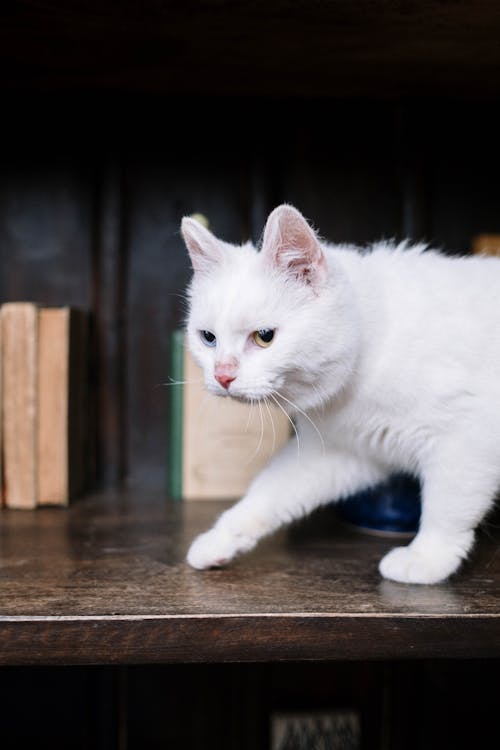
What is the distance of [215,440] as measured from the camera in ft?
4.12

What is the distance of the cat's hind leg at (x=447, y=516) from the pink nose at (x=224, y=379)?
296mm

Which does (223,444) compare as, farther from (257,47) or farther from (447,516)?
(257,47)

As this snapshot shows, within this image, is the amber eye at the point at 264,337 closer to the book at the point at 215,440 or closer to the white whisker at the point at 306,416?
the white whisker at the point at 306,416

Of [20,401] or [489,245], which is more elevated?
[489,245]

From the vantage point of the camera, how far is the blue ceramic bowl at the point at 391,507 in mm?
1113

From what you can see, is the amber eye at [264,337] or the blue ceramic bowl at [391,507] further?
the blue ceramic bowl at [391,507]

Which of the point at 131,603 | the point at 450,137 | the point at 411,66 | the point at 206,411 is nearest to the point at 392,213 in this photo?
the point at 450,137

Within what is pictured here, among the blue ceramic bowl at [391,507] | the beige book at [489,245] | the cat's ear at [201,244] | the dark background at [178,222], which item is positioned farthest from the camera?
the dark background at [178,222]

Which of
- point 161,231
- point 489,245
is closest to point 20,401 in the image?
point 161,231

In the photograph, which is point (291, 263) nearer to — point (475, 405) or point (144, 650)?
point (475, 405)

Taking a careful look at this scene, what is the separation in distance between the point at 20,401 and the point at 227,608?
550mm

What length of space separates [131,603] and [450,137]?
1016 millimetres

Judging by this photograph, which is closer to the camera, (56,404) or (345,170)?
(56,404)

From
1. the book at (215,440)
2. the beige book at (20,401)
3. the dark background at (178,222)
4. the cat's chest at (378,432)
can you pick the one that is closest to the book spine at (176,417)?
the book at (215,440)
